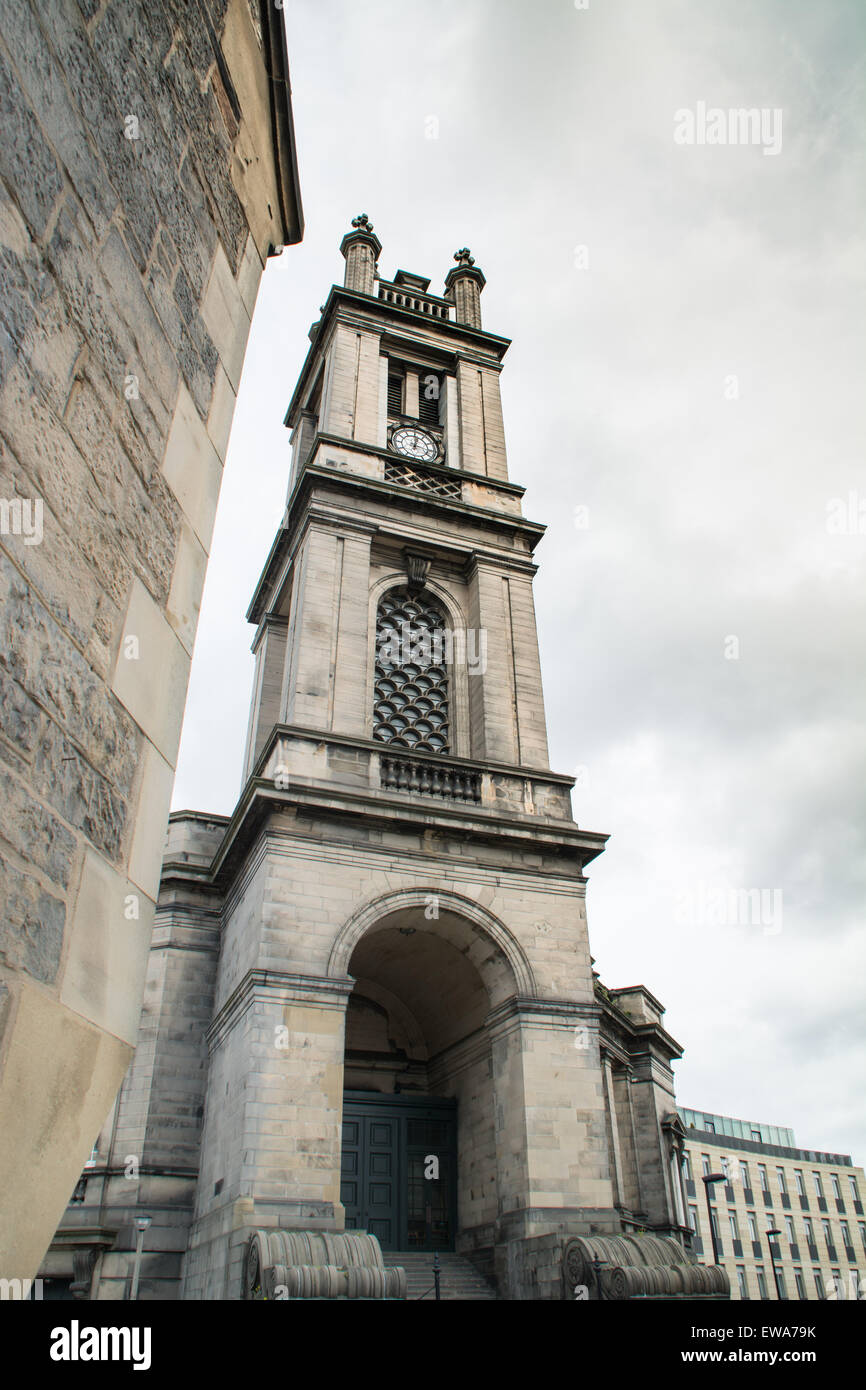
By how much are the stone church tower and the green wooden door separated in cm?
5

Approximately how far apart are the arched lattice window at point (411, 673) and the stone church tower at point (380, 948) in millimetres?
53

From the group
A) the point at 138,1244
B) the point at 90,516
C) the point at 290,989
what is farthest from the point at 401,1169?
the point at 90,516

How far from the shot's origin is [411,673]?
1956cm

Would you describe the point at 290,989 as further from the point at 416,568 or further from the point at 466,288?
the point at 466,288

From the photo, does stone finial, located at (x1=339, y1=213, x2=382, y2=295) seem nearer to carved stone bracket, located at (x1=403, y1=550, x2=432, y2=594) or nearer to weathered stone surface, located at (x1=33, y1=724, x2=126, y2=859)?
carved stone bracket, located at (x1=403, y1=550, x2=432, y2=594)

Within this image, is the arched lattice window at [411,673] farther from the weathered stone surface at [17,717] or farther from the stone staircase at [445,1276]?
the weathered stone surface at [17,717]

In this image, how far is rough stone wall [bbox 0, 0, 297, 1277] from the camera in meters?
2.25

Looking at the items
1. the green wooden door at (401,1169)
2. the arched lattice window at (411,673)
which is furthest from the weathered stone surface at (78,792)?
the arched lattice window at (411,673)

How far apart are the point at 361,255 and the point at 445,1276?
1004 inches

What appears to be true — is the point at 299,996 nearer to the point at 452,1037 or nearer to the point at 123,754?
the point at 452,1037

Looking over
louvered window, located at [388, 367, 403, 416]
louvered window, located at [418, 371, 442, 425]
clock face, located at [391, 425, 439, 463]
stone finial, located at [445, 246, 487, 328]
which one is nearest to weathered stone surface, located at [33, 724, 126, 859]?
clock face, located at [391, 425, 439, 463]

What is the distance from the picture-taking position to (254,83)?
426 centimetres
